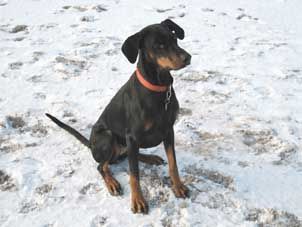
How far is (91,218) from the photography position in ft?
10.4

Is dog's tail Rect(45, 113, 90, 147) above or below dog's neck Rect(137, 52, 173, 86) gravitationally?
below

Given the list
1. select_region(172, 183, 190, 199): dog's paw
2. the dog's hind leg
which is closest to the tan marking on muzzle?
the dog's hind leg

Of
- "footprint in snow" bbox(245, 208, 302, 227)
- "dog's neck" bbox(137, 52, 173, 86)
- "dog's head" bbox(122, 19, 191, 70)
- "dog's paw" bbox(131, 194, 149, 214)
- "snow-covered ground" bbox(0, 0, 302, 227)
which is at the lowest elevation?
"snow-covered ground" bbox(0, 0, 302, 227)

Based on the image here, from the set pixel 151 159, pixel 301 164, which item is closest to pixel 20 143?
pixel 151 159

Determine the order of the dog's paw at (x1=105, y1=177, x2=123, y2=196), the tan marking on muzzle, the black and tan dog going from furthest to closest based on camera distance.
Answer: the dog's paw at (x1=105, y1=177, x2=123, y2=196) < the black and tan dog < the tan marking on muzzle

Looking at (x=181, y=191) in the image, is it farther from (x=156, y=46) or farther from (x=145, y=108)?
(x=156, y=46)

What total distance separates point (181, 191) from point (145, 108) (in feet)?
2.64

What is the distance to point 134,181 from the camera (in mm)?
3256

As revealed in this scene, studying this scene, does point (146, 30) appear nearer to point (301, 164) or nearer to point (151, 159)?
point (151, 159)

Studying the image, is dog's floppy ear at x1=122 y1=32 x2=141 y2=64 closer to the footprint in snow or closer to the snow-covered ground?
the snow-covered ground

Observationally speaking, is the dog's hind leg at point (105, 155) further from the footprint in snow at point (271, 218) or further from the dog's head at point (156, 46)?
the footprint in snow at point (271, 218)

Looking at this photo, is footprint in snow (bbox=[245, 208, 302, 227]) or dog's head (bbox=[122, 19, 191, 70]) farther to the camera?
footprint in snow (bbox=[245, 208, 302, 227])

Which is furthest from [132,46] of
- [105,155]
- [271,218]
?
[271,218]

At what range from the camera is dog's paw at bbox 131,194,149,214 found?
3.22 m
